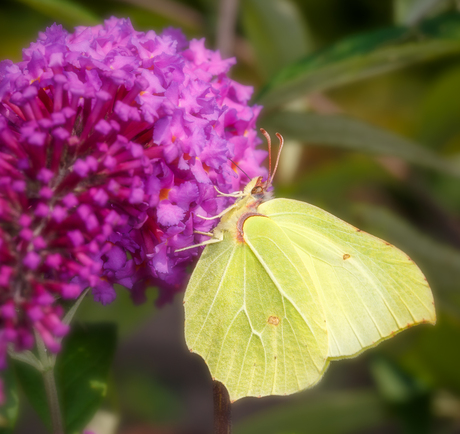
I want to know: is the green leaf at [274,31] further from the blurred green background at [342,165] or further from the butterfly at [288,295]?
the butterfly at [288,295]

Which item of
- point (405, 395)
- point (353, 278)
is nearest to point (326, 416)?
point (405, 395)

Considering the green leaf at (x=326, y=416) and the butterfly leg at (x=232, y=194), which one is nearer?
the butterfly leg at (x=232, y=194)

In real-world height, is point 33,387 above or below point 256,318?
below

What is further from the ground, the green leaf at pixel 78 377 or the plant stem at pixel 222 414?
the plant stem at pixel 222 414

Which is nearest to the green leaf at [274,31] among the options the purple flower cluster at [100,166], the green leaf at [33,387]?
the purple flower cluster at [100,166]

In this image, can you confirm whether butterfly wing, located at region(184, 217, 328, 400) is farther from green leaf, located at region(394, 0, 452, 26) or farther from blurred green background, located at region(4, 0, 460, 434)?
green leaf, located at region(394, 0, 452, 26)

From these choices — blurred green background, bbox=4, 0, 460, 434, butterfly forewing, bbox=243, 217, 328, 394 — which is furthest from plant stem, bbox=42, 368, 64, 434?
butterfly forewing, bbox=243, 217, 328, 394

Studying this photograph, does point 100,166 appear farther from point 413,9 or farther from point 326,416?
point 326,416

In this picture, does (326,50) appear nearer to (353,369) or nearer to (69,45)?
(69,45)
